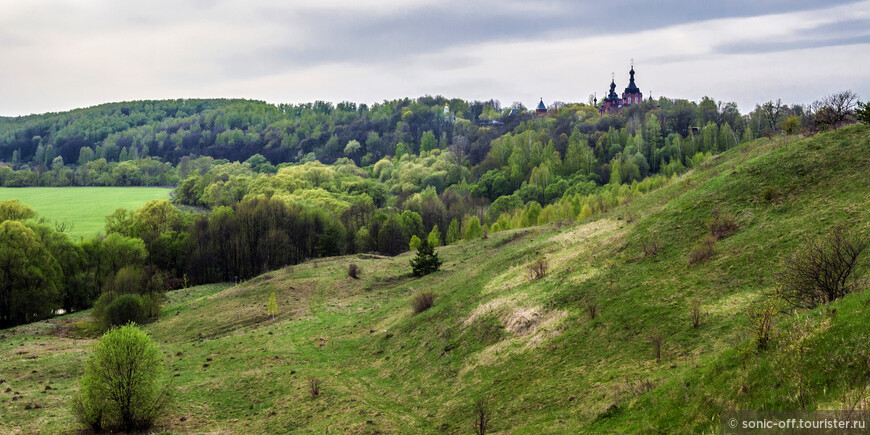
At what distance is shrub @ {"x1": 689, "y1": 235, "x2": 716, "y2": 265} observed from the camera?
940 inches

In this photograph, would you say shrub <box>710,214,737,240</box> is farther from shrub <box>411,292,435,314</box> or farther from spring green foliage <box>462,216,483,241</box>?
spring green foliage <box>462,216,483,241</box>

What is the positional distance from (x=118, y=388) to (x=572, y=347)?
2002 centimetres

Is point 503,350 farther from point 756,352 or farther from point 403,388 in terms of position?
point 756,352

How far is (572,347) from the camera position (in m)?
21.9

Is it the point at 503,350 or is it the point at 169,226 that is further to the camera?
the point at 169,226

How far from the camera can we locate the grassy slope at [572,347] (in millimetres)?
13969

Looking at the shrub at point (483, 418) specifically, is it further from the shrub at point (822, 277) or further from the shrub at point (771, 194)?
the shrub at point (771, 194)

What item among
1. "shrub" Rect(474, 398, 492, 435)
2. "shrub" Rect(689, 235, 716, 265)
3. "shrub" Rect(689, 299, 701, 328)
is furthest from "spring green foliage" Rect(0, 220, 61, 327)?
"shrub" Rect(689, 299, 701, 328)

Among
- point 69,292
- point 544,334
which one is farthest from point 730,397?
point 69,292

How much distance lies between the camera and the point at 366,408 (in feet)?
75.5

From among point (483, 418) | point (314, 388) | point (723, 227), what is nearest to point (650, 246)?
point (723, 227)

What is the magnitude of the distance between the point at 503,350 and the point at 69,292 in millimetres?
65365

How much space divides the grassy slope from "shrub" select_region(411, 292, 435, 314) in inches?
32.6

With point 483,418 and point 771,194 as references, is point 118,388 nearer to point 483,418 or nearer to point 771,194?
point 483,418
